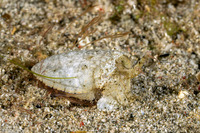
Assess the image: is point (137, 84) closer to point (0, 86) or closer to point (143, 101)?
point (143, 101)

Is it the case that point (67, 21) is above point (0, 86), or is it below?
above

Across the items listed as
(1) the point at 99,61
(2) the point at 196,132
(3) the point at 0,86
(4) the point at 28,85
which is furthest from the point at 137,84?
(3) the point at 0,86

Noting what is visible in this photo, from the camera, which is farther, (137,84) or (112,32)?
(112,32)

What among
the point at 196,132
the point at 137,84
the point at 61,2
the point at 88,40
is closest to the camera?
the point at 196,132

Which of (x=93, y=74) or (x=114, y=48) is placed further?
(x=114, y=48)

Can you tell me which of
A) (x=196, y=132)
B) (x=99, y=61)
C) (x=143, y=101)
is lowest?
(x=196, y=132)

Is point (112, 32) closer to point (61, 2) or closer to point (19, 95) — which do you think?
point (61, 2)

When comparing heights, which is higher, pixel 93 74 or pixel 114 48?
pixel 93 74

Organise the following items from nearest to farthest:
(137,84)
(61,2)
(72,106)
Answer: (72,106)
(137,84)
(61,2)
